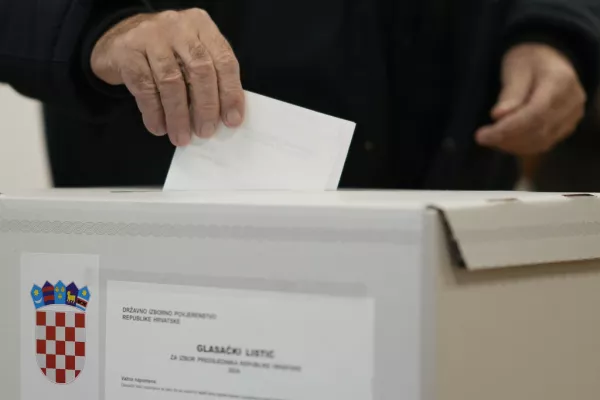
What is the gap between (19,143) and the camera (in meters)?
1.46

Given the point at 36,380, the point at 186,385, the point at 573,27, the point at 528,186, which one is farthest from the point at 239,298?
the point at 528,186

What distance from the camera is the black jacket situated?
938 millimetres

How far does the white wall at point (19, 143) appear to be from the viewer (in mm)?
1452

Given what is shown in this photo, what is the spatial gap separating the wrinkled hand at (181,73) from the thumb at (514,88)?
0.34m

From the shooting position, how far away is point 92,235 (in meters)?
0.47

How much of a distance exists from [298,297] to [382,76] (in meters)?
0.63

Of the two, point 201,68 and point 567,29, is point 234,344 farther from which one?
point 567,29

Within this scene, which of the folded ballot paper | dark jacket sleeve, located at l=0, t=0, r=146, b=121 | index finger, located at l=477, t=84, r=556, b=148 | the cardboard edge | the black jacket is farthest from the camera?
the black jacket

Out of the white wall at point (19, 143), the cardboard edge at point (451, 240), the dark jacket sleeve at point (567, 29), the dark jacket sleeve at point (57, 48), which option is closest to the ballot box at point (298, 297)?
the cardboard edge at point (451, 240)

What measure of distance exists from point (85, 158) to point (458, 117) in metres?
0.54

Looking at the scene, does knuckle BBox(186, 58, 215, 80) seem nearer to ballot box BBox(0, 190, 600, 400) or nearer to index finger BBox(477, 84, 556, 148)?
ballot box BBox(0, 190, 600, 400)

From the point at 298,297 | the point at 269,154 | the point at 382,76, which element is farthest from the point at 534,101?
the point at 298,297

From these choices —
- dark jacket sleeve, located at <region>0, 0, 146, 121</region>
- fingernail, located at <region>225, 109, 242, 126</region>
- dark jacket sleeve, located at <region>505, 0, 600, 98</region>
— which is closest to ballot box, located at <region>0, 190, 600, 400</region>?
fingernail, located at <region>225, 109, 242, 126</region>

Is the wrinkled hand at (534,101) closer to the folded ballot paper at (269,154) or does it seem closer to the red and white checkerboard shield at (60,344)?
the folded ballot paper at (269,154)
